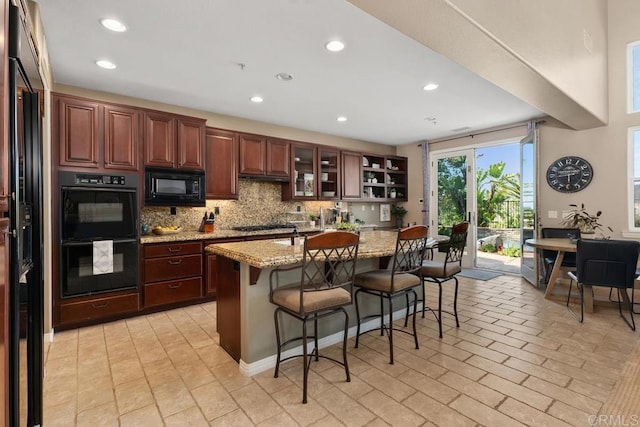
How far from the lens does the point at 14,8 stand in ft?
4.19

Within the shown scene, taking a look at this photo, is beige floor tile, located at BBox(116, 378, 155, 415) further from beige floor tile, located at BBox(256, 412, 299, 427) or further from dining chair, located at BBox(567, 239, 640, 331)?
dining chair, located at BBox(567, 239, 640, 331)

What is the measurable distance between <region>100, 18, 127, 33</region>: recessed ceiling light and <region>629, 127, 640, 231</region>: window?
19.4 feet

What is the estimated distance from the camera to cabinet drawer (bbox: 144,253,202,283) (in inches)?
143

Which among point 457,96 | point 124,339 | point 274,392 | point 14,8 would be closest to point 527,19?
point 457,96

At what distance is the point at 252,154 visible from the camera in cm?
480

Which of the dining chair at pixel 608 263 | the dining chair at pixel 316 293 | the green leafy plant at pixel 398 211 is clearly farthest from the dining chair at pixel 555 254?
the dining chair at pixel 316 293

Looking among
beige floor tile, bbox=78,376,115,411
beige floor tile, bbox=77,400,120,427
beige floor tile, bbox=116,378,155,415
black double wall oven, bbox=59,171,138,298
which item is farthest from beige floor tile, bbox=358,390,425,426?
black double wall oven, bbox=59,171,138,298

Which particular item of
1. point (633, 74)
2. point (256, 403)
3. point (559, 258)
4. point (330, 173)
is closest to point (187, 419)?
point (256, 403)

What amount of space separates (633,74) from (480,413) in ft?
16.5

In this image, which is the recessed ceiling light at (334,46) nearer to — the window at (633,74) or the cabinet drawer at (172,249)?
the cabinet drawer at (172,249)

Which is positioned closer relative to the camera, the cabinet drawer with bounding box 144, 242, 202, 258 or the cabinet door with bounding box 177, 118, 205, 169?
the cabinet drawer with bounding box 144, 242, 202, 258

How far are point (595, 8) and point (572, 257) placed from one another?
3.17 m

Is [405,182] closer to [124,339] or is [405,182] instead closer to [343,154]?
[343,154]

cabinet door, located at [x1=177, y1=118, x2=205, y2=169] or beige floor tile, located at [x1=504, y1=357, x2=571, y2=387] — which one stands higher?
cabinet door, located at [x1=177, y1=118, x2=205, y2=169]
